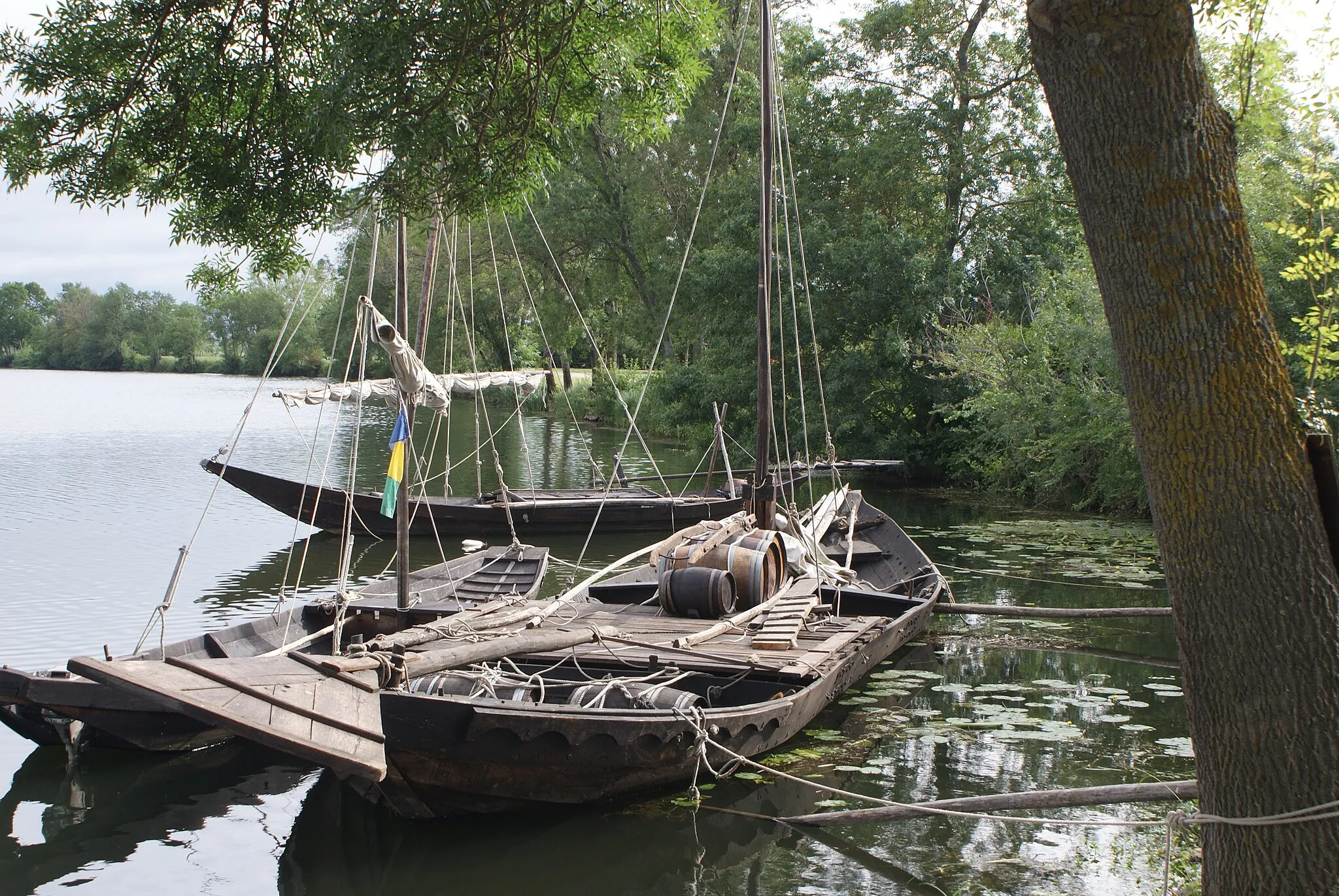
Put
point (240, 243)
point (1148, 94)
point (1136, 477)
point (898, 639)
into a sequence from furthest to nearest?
point (1136, 477)
point (898, 639)
point (240, 243)
point (1148, 94)

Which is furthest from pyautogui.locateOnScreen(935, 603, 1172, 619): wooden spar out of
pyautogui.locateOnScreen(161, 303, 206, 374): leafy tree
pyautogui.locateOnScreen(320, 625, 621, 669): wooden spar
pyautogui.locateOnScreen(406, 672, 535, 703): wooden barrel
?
pyautogui.locateOnScreen(161, 303, 206, 374): leafy tree

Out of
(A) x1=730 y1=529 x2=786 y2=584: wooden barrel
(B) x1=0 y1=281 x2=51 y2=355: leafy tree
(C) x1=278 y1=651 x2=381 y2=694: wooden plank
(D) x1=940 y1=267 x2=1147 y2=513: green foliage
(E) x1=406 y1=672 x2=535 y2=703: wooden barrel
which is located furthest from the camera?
(B) x1=0 y1=281 x2=51 y2=355: leafy tree

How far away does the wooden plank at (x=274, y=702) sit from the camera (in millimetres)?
5453

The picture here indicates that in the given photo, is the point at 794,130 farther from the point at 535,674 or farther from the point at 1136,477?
the point at 535,674

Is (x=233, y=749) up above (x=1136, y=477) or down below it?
below

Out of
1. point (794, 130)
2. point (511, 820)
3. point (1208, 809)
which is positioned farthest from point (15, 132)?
point (794, 130)

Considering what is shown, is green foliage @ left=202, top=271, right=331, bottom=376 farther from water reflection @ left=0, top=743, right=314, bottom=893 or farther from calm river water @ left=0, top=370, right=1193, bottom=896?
water reflection @ left=0, top=743, right=314, bottom=893

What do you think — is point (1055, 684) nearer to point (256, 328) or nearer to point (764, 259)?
point (764, 259)

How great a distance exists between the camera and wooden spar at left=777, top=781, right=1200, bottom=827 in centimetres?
482

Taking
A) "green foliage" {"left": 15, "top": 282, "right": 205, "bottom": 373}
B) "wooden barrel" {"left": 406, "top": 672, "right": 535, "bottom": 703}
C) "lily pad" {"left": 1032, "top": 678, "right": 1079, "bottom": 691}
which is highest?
"green foliage" {"left": 15, "top": 282, "right": 205, "bottom": 373}

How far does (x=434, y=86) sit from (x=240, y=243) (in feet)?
4.98

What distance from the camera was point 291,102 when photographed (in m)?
5.99

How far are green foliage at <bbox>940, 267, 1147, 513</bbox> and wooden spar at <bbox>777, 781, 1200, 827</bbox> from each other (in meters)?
14.3

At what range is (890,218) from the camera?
28.0 meters
